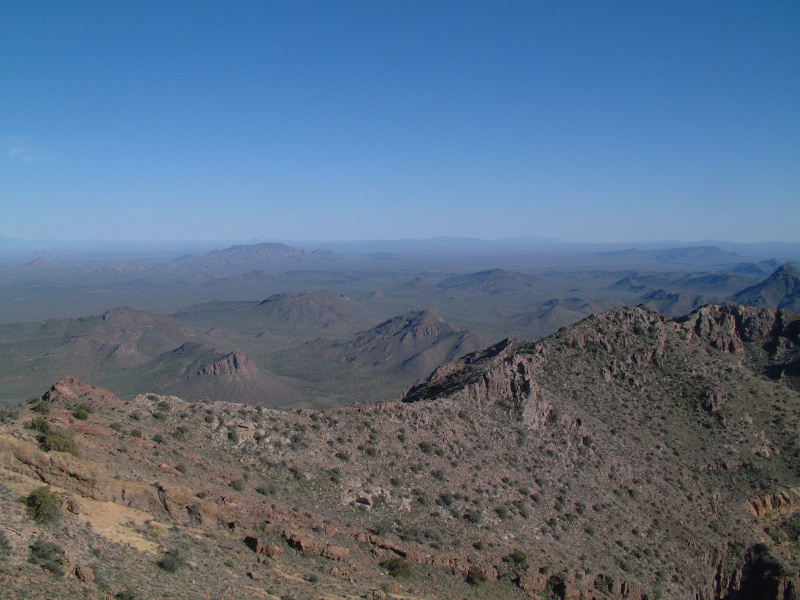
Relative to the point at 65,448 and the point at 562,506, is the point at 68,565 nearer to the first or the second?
the point at 65,448

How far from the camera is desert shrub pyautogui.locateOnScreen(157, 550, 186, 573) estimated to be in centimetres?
1205

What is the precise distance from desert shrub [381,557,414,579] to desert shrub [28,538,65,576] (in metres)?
8.92

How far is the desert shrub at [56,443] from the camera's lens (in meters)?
14.6

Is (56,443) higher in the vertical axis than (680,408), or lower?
higher

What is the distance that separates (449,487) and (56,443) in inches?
575

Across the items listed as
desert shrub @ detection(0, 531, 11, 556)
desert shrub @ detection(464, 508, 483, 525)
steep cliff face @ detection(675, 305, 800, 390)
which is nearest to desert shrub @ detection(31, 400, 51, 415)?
desert shrub @ detection(0, 531, 11, 556)

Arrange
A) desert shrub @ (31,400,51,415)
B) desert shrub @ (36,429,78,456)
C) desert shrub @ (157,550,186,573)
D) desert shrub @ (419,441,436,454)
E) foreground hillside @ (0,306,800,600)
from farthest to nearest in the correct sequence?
desert shrub @ (419,441,436,454) < desert shrub @ (31,400,51,415) < desert shrub @ (36,429,78,456) < foreground hillside @ (0,306,800,600) < desert shrub @ (157,550,186,573)

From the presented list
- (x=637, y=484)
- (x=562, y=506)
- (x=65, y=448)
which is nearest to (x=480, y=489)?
(x=562, y=506)

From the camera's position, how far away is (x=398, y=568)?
52.4ft

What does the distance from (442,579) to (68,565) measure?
34.6 ft

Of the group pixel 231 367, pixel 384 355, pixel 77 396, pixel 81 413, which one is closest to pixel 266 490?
pixel 81 413

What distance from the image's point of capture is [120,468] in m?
15.8

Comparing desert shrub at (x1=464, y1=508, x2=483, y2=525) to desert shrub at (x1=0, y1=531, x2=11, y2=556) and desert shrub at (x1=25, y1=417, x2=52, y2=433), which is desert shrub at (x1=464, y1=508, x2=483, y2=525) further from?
desert shrub at (x1=0, y1=531, x2=11, y2=556)

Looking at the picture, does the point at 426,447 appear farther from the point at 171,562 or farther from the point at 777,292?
the point at 777,292
